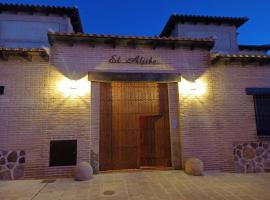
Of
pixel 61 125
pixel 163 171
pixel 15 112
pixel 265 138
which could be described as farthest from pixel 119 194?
pixel 265 138

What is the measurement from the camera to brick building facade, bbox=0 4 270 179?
22.3ft

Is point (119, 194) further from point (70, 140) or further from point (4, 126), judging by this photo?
point (4, 126)

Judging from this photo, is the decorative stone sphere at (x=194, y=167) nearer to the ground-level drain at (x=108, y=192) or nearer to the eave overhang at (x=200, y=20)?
the ground-level drain at (x=108, y=192)

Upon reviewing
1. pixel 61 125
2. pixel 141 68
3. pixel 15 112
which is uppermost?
pixel 141 68

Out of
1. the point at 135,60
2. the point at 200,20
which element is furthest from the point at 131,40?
the point at 200,20

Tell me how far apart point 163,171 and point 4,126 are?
5.64 meters

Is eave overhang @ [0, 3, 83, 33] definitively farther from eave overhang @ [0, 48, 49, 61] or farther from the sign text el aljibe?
the sign text el aljibe

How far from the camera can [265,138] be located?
7699 millimetres

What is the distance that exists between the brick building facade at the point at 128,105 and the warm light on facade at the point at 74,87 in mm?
35

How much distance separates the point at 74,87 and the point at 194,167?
4983 millimetres

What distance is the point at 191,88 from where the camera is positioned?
7.79 metres

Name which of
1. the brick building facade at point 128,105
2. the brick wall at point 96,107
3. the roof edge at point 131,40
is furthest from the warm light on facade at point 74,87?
the roof edge at point 131,40

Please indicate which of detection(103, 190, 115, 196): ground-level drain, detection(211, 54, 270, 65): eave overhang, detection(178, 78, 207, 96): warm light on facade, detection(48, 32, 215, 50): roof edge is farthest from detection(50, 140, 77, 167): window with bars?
detection(211, 54, 270, 65): eave overhang

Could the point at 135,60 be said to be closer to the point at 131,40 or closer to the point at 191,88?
the point at 131,40
